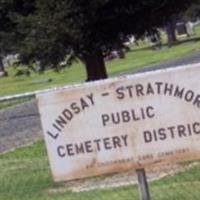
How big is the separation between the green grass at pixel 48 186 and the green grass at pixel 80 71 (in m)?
25.8

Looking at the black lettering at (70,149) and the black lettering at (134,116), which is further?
the black lettering at (70,149)

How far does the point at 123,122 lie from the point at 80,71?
147ft

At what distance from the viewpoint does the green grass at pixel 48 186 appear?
1071 centimetres

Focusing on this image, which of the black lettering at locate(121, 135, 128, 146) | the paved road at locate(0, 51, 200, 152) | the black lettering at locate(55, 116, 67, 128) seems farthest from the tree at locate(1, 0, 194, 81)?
the black lettering at locate(121, 135, 128, 146)

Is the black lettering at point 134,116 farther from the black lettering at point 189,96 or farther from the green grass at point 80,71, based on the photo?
the green grass at point 80,71

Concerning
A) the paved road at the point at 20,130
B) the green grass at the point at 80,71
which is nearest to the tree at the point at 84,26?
the paved road at the point at 20,130

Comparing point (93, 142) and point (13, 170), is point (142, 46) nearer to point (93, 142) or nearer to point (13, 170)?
point (13, 170)

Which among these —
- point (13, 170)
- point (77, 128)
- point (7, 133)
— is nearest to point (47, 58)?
point (13, 170)

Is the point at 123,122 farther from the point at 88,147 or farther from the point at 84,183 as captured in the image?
the point at 84,183

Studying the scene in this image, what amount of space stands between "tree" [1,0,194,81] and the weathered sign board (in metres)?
7.11

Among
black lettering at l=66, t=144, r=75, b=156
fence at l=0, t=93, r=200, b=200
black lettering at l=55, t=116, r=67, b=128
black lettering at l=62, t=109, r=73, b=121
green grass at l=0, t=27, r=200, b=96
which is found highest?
black lettering at l=62, t=109, r=73, b=121

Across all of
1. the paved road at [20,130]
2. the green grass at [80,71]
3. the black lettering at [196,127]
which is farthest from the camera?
the green grass at [80,71]

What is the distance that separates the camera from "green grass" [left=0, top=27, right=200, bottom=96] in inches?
1789

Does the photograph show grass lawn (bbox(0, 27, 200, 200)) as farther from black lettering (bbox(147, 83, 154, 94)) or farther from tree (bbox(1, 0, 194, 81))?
black lettering (bbox(147, 83, 154, 94))
